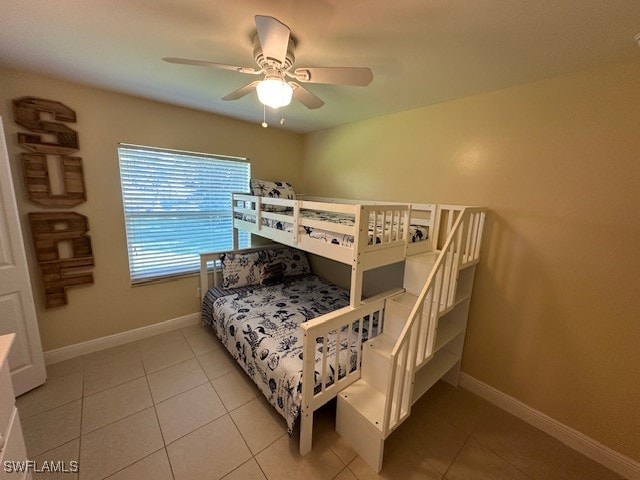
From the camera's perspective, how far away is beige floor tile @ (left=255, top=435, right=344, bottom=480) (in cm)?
145

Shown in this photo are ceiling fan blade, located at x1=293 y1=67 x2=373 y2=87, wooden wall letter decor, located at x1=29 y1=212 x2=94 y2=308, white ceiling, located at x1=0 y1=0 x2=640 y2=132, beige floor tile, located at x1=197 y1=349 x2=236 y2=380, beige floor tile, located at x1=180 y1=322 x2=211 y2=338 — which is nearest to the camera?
white ceiling, located at x1=0 y1=0 x2=640 y2=132

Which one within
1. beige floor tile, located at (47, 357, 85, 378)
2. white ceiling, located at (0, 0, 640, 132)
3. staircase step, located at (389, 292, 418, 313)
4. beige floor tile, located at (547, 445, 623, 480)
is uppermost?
white ceiling, located at (0, 0, 640, 132)

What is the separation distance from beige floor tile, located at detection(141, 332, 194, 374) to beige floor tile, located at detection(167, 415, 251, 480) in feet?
2.83

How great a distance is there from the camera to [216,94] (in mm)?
2225

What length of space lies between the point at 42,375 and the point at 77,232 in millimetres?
1161

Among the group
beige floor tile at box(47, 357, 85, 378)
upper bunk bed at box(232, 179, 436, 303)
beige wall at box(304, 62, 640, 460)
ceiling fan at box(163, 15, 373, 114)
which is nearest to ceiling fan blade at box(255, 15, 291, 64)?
ceiling fan at box(163, 15, 373, 114)

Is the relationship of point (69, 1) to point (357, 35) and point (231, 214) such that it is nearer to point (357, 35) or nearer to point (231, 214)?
point (357, 35)

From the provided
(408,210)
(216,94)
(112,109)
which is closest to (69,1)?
(216,94)

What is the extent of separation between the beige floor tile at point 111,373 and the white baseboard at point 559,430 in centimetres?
290

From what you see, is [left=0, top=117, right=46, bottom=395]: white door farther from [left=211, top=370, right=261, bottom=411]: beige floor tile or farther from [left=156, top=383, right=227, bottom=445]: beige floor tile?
[left=211, top=370, right=261, bottom=411]: beige floor tile

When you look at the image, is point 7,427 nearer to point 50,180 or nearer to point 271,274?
point 50,180

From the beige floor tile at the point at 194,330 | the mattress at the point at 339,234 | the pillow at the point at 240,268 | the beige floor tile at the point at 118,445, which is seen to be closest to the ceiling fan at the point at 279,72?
the mattress at the point at 339,234

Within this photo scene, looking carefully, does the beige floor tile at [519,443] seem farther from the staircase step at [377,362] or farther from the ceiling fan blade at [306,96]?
the ceiling fan blade at [306,96]

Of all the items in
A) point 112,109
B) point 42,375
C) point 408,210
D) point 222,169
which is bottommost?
point 42,375
